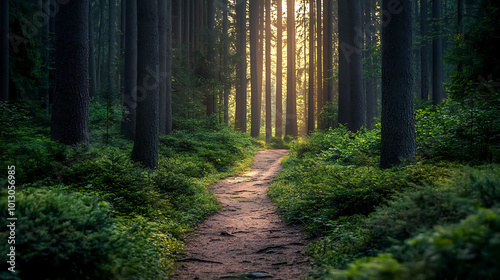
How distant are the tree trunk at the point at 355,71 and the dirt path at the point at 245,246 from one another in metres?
7.18

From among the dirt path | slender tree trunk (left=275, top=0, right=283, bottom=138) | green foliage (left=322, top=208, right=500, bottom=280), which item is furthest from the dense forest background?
slender tree trunk (left=275, top=0, right=283, bottom=138)

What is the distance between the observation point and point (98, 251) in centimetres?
329

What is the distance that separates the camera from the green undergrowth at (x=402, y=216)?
2023mm

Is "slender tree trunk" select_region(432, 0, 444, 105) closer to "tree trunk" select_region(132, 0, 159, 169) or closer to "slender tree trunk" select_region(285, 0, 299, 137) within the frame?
"slender tree trunk" select_region(285, 0, 299, 137)

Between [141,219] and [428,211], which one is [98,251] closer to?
[141,219]

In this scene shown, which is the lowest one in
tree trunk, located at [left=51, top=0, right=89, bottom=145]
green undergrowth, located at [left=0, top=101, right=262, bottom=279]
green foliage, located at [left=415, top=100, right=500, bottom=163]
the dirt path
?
the dirt path

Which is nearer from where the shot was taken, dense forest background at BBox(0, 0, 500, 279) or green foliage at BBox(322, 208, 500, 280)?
green foliage at BBox(322, 208, 500, 280)

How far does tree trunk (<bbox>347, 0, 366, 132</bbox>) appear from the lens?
566 inches

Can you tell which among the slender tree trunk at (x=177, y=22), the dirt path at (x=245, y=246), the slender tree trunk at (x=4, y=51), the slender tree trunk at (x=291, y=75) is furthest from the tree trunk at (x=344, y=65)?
the slender tree trunk at (x=291, y=75)

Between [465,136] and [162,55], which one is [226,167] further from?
[465,136]

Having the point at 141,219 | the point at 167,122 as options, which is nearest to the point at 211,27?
the point at 167,122

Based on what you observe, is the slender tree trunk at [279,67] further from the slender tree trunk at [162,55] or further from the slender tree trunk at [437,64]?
the slender tree trunk at [162,55]

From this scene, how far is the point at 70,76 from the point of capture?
7.81m

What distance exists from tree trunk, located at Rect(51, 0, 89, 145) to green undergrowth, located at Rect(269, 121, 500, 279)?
5508 millimetres
